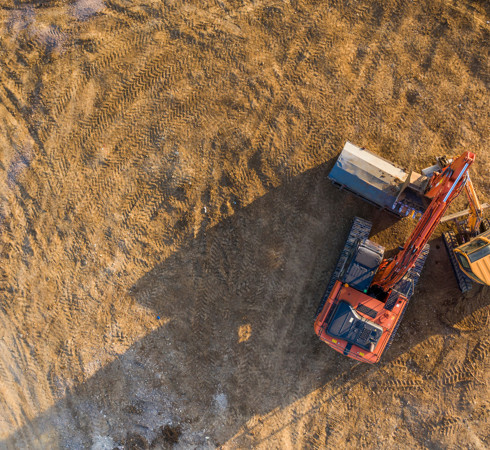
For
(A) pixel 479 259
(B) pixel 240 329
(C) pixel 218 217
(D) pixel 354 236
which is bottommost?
(B) pixel 240 329

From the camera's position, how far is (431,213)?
336 inches

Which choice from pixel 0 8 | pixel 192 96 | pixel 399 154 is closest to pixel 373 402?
pixel 399 154

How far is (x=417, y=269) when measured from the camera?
10.5 m

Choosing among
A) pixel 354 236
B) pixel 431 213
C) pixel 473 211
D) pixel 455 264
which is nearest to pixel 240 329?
pixel 354 236

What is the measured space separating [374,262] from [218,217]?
16.0 ft

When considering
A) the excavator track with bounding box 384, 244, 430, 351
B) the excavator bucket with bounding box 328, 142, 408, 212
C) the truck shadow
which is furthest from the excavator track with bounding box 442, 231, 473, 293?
the excavator bucket with bounding box 328, 142, 408, 212

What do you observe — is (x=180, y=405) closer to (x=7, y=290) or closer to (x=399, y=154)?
(x=7, y=290)

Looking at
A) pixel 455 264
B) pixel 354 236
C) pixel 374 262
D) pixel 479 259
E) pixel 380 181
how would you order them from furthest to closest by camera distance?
pixel 455 264
pixel 354 236
pixel 380 181
pixel 374 262
pixel 479 259

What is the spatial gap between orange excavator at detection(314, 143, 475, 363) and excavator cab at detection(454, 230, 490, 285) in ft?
3.57

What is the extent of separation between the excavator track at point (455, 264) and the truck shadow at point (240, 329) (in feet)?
0.80

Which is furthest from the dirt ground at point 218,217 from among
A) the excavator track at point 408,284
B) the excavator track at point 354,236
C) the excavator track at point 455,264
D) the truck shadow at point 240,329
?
the excavator track at point 408,284

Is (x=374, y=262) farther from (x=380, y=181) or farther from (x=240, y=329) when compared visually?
(x=240, y=329)

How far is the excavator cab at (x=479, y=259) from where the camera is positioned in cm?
949

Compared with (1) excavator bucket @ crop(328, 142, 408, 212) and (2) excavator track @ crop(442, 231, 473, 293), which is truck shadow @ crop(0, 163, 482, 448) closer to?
(2) excavator track @ crop(442, 231, 473, 293)
